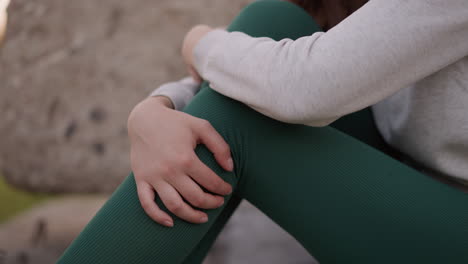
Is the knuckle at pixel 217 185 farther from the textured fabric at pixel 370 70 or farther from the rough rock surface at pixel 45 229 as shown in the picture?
the rough rock surface at pixel 45 229

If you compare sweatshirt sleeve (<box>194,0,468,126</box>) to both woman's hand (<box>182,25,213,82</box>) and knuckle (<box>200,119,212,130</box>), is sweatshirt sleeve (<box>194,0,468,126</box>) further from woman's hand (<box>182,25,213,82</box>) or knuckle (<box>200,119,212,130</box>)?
woman's hand (<box>182,25,213,82</box>)

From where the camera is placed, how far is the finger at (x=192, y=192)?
45 cm

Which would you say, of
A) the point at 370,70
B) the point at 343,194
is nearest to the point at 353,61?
the point at 370,70

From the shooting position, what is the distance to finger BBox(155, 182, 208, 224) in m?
0.45

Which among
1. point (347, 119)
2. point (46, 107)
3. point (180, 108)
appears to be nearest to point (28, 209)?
point (46, 107)

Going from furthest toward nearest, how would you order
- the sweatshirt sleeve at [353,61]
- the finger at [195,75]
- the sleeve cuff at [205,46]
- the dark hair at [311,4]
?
1. the dark hair at [311,4]
2. the finger at [195,75]
3. the sleeve cuff at [205,46]
4. the sweatshirt sleeve at [353,61]

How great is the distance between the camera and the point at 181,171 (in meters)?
0.46

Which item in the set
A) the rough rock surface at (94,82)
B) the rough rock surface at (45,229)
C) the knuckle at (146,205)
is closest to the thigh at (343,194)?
the knuckle at (146,205)

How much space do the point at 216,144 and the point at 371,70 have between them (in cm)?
18

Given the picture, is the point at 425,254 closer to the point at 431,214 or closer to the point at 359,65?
the point at 431,214

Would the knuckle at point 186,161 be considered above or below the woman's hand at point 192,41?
below

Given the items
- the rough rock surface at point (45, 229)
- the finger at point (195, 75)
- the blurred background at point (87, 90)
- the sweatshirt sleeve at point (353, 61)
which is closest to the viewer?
the sweatshirt sleeve at point (353, 61)

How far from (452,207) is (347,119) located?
245mm

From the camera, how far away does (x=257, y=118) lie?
1.61 feet
